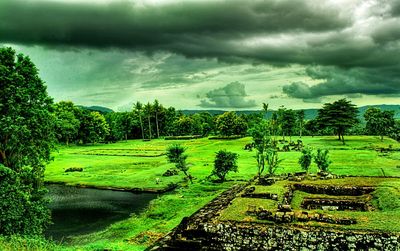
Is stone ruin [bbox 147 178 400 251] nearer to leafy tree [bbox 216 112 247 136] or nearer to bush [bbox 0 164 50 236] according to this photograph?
bush [bbox 0 164 50 236]

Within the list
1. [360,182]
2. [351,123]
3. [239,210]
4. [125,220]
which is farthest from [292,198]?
[351,123]

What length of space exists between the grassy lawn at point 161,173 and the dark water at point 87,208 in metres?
1.74

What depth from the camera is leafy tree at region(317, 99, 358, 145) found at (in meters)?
80.4

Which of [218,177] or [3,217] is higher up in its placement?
[3,217]

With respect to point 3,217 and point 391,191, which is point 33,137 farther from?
point 391,191

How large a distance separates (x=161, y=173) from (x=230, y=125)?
184 feet

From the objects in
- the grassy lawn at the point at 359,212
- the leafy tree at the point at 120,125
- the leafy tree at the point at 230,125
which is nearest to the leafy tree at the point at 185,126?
the leafy tree at the point at 120,125

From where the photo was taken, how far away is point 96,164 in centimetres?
6500

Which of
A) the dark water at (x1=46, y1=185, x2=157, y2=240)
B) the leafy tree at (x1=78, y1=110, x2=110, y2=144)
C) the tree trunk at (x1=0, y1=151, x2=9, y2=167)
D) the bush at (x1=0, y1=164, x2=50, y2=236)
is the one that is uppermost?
the leafy tree at (x1=78, y1=110, x2=110, y2=144)

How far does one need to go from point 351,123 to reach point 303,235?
229ft

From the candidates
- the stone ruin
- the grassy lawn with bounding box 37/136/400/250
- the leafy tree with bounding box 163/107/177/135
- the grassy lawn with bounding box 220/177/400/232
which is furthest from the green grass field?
the leafy tree with bounding box 163/107/177/135

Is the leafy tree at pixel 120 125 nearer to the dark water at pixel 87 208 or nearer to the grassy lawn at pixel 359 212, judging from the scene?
the dark water at pixel 87 208

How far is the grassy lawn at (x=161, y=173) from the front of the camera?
85.7ft

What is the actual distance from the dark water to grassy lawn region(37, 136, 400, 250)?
1745 millimetres
